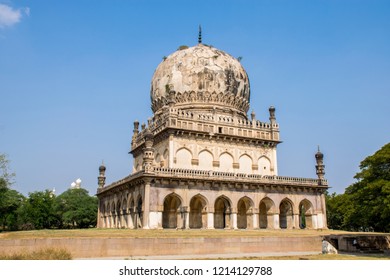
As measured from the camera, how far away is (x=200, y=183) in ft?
106

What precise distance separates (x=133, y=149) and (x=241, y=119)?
11.7 m

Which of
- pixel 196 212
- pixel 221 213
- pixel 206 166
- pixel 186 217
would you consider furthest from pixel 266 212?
pixel 186 217

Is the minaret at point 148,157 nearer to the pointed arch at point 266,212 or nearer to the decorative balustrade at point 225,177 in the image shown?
the decorative balustrade at point 225,177

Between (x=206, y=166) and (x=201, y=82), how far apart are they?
8.69m

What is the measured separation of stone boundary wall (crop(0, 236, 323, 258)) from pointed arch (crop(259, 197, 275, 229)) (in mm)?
16068

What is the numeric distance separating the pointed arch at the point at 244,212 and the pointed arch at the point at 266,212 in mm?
1471

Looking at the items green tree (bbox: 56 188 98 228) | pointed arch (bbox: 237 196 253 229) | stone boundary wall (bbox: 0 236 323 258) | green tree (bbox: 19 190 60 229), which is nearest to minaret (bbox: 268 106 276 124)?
pointed arch (bbox: 237 196 253 229)

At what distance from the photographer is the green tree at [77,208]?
52344mm

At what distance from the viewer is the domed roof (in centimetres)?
3969

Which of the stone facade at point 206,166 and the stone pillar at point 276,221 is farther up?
the stone facade at point 206,166

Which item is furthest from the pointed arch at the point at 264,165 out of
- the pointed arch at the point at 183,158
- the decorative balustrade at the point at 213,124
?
the pointed arch at the point at 183,158

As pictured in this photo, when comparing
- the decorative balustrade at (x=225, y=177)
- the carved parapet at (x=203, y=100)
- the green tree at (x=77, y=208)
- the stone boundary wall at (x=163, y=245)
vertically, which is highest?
the carved parapet at (x=203, y=100)

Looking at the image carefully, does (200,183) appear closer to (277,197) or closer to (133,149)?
(277,197)

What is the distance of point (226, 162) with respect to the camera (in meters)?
37.5
